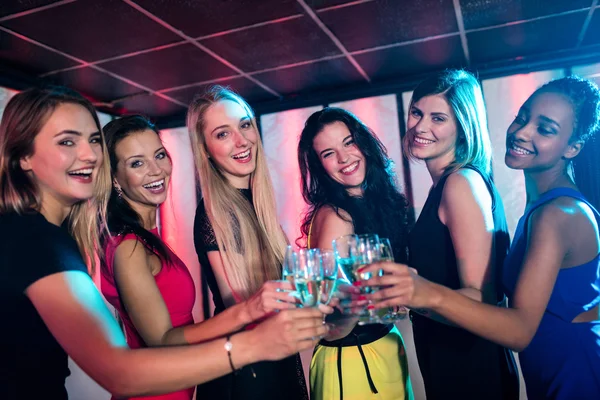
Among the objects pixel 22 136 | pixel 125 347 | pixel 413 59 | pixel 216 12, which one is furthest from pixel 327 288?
pixel 413 59

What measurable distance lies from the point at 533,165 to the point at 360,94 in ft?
8.94

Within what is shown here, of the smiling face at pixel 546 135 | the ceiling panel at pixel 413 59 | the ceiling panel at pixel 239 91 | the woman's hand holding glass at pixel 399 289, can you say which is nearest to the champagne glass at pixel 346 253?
the woman's hand holding glass at pixel 399 289

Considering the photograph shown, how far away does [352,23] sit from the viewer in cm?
337

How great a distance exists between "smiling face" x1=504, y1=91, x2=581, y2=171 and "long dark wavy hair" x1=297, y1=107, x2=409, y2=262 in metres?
0.57

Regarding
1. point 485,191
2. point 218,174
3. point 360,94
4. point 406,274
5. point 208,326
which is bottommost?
point 208,326

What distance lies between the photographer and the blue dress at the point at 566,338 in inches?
69.5

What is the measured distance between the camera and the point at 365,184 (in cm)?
241

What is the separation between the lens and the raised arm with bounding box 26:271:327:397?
46.0 inches

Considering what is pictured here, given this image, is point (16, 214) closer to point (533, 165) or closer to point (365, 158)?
point (365, 158)

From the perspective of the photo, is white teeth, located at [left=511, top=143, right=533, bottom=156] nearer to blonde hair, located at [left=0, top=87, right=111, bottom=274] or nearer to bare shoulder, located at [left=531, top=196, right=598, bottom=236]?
bare shoulder, located at [left=531, top=196, right=598, bottom=236]

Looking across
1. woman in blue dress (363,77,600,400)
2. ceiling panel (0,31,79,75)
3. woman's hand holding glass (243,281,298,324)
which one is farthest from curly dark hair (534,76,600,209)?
ceiling panel (0,31,79,75)

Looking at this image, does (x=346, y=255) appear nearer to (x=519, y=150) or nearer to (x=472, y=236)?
(x=472, y=236)

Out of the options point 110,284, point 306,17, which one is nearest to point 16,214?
point 110,284

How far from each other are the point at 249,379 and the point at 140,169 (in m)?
0.96
